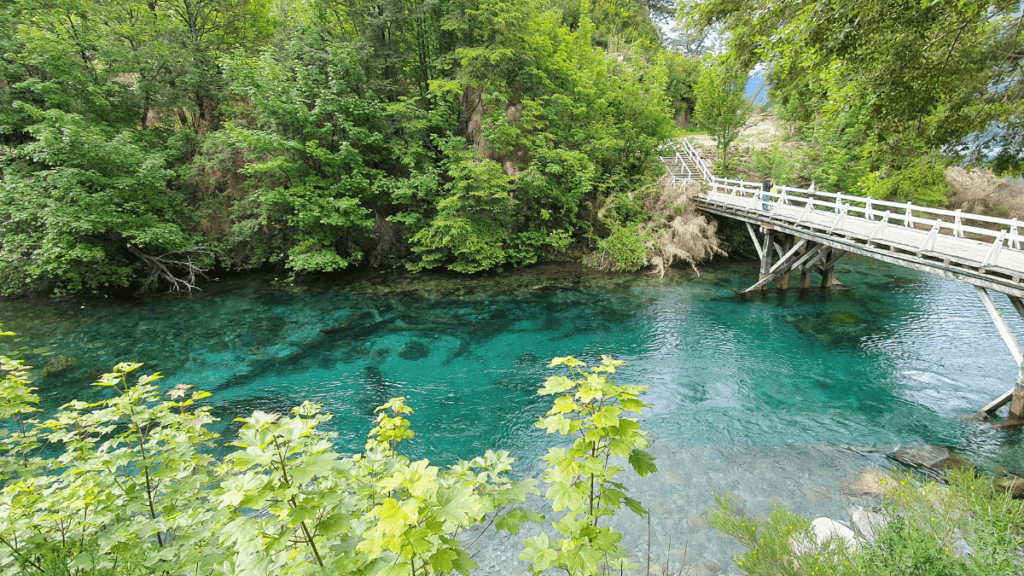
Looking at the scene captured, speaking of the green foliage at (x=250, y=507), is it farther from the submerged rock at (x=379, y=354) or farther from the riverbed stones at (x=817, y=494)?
the submerged rock at (x=379, y=354)

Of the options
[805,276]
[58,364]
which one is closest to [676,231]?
[805,276]

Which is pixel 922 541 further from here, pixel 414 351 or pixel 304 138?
pixel 304 138

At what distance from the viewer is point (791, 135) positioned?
84.2ft

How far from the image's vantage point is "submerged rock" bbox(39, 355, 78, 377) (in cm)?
830

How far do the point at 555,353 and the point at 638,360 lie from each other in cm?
208

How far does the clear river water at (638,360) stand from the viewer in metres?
6.00

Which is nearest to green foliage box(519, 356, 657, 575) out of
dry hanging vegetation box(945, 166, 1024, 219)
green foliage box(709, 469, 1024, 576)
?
green foliage box(709, 469, 1024, 576)

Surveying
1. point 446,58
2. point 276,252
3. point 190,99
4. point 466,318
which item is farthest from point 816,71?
point 190,99

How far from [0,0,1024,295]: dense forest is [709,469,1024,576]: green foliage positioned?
591 cm

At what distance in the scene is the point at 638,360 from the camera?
909 cm

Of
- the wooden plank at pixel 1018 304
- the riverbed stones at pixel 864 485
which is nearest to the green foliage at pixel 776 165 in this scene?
the wooden plank at pixel 1018 304

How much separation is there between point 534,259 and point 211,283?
13.4m

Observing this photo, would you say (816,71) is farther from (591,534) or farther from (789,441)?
(591,534)

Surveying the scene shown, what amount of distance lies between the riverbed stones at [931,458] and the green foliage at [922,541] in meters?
1.90
